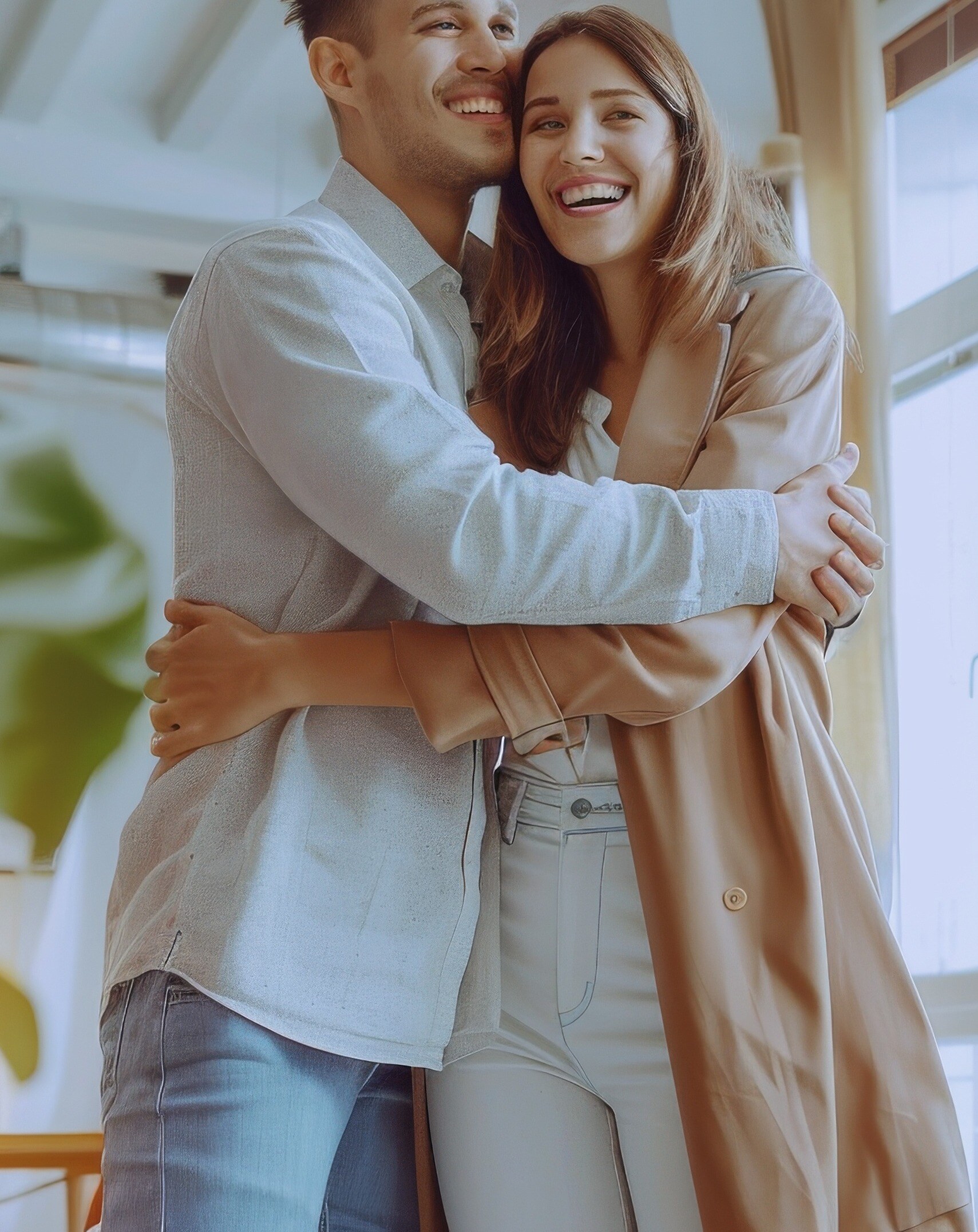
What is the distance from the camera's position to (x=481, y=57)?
1.50 meters

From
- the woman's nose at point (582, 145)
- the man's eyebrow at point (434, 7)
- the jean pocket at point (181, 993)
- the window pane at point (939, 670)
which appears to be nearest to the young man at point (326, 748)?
the jean pocket at point (181, 993)

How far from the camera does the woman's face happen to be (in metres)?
1.37

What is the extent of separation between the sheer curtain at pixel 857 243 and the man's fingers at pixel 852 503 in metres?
1.13

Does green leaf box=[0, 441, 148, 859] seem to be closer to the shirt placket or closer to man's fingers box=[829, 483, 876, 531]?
the shirt placket

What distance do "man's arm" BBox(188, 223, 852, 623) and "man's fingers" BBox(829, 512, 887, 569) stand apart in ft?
0.30

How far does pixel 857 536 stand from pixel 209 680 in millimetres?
591

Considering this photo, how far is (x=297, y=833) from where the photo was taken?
1.17 metres

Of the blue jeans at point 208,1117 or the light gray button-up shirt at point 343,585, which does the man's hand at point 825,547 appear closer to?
the light gray button-up shirt at point 343,585

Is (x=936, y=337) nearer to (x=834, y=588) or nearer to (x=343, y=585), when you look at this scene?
(x=834, y=588)

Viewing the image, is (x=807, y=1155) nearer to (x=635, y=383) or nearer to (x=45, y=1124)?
(x=635, y=383)

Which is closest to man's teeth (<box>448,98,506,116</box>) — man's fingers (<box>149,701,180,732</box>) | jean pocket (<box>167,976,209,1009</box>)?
man's fingers (<box>149,701,180,732</box>)

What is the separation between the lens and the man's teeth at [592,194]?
1.37 meters

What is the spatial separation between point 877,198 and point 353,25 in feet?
4.53

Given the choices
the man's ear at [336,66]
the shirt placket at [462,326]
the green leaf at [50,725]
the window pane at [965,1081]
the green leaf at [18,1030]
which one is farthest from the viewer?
the green leaf at [50,725]
